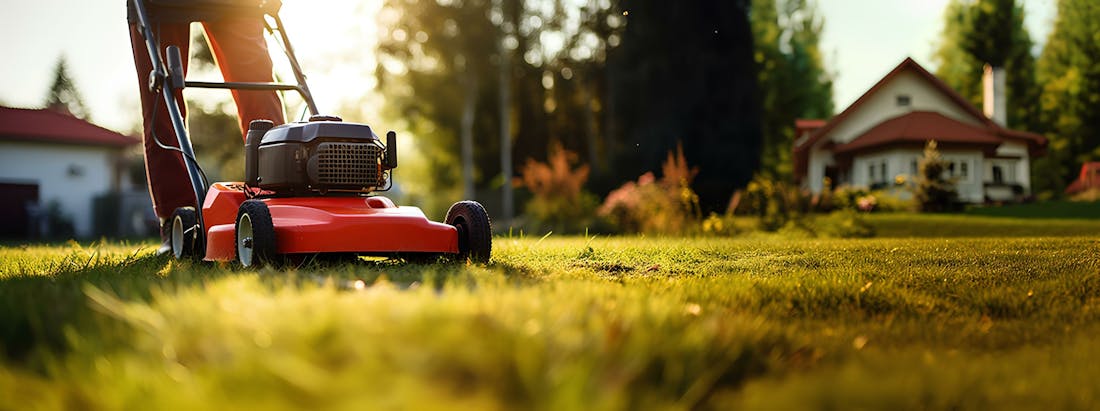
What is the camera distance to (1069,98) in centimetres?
3334

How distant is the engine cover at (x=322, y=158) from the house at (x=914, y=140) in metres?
21.6

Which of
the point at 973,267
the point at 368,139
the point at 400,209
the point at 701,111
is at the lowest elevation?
the point at 973,267

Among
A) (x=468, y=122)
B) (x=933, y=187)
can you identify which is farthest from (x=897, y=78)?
(x=468, y=122)

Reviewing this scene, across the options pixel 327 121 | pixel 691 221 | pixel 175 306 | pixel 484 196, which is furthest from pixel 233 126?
pixel 175 306

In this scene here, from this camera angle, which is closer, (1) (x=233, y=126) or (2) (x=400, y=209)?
(2) (x=400, y=209)

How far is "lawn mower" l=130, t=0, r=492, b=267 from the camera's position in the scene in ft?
16.3

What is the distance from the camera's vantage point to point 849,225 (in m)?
11.0

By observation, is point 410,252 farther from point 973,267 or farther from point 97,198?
point 97,198

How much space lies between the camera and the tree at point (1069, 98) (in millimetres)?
26694

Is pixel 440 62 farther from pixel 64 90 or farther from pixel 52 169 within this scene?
pixel 64 90

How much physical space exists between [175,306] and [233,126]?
108 ft

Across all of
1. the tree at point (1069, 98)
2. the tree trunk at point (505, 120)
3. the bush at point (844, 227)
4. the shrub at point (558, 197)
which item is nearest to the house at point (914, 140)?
the tree at point (1069, 98)

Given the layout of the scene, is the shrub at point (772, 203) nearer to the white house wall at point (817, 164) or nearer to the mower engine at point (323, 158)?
the mower engine at point (323, 158)

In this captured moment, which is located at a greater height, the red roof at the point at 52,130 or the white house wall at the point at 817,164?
the red roof at the point at 52,130
